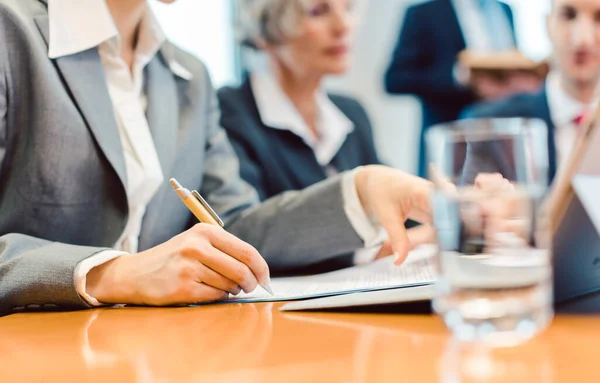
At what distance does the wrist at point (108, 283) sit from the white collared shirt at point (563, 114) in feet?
4.36

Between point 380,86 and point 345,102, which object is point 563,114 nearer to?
point 345,102

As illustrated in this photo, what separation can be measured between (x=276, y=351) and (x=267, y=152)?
1.17 metres

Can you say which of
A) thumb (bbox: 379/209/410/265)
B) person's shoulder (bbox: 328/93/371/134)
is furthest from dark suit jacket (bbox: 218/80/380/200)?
thumb (bbox: 379/209/410/265)

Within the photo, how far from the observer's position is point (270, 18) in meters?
2.00

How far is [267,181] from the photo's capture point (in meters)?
1.66

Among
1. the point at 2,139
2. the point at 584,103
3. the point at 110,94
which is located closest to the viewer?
the point at 2,139

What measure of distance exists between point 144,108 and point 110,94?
0.23ft

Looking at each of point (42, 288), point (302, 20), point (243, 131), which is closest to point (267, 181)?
point (243, 131)

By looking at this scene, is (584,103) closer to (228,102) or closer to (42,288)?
(228,102)

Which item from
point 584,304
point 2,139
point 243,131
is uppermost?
point 2,139

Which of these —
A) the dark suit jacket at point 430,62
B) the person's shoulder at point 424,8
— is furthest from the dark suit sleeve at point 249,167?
the person's shoulder at point 424,8

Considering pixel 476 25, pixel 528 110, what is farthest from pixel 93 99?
pixel 476 25

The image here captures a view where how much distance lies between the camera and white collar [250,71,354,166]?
5.81ft

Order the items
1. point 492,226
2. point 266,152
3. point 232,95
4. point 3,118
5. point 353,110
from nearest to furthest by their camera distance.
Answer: point 492,226, point 3,118, point 266,152, point 232,95, point 353,110
